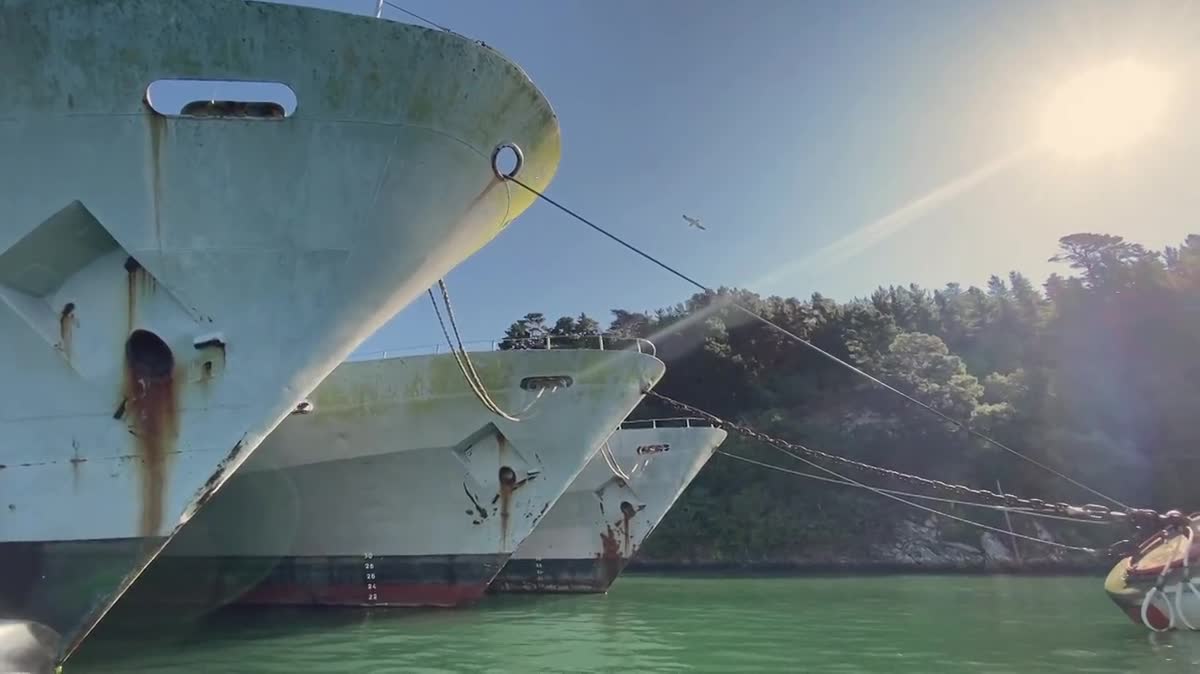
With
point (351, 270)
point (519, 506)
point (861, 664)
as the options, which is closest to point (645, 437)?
point (519, 506)

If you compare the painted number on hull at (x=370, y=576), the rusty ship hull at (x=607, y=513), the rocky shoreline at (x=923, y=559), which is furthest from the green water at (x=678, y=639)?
the rocky shoreline at (x=923, y=559)

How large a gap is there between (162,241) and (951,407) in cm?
3288

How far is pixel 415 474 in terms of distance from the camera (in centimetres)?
1518

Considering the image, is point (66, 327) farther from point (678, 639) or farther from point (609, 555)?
point (609, 555)

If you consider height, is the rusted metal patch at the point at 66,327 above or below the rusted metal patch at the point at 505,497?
above

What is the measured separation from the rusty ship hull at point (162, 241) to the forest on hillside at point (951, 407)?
24656mm

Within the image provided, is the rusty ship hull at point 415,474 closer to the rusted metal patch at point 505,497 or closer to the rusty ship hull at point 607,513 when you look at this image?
the rusted metal patch at point 505,497

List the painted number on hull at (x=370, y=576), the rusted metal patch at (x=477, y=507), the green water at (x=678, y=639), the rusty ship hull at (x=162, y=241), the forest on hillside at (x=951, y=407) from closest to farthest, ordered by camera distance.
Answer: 1. the rusty ship hull at (x=162, y=241)
2. the green water at (x=678, y=639)
3. the rusted metal patch at (x=477, y=507)
4. the painted number on hull at (x=370, y=576)
5. the forest on hillside at (x=951, y=407)

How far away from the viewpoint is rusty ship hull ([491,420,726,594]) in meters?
20.9

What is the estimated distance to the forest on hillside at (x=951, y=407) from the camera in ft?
104

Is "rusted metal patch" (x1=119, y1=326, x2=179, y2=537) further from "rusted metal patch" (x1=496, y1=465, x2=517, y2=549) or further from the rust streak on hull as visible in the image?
"rusted metal patch" (x1=496, y1=465, x2=517, y2=549)

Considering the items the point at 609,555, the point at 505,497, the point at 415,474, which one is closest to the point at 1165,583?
the point at 505,497

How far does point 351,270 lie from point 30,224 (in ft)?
8.80

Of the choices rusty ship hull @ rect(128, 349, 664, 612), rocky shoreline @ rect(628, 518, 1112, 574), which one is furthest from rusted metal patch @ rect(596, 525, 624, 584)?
rocky shoreline @ rect(628, 518, 1112, 574)
